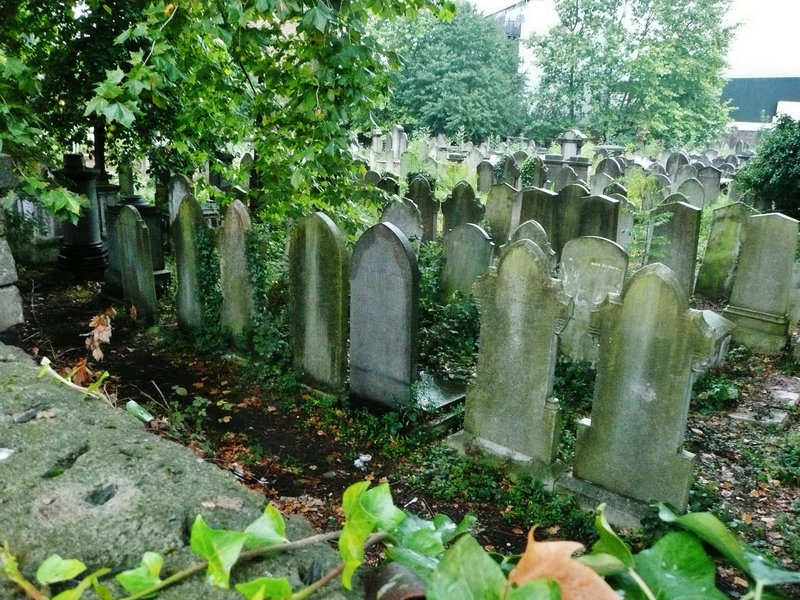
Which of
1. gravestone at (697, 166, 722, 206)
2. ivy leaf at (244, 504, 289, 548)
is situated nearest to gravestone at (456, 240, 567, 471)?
ivy leaf at (244, 504, 289, 548)

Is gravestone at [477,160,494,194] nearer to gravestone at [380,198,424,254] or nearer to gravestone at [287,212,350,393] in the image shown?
gravestone at [380,198,424,254]

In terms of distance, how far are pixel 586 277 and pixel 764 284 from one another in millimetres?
2272

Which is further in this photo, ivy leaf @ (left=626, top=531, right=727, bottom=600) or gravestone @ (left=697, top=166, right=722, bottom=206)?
gravestone @ (left=697, top=166, right=722, bottom=206)

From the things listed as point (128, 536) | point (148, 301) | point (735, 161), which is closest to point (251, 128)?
point (148, 301)

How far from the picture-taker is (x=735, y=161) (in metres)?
20.3

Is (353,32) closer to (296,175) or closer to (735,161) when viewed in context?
(296,175)

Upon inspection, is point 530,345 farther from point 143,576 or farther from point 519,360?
point 143,576

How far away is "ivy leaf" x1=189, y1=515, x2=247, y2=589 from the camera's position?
3.20ft

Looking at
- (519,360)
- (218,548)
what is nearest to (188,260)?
(519,360)

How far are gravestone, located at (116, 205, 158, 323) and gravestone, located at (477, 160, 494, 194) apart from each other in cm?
1074

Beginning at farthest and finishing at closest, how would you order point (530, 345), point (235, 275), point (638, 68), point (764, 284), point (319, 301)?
point (638, 68) < point (764, 284) < point (235, 275) < point (319, 301) < point (530, 345)

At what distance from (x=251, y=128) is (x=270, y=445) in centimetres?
291

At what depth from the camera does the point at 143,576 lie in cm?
105

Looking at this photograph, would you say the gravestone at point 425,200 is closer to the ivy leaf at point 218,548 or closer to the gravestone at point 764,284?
the gravestone at point 764,284
